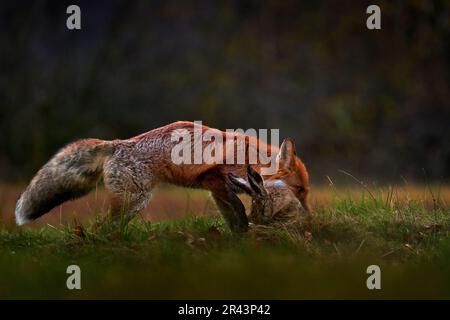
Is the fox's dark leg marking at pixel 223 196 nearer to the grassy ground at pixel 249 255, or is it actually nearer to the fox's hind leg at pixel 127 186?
the grassy ground at pixel 249 255

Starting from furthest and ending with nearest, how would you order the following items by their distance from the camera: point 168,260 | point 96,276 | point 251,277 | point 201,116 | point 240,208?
point 201,116 < point 240,208 < point 168,260 < point 96,276 < point 251,277

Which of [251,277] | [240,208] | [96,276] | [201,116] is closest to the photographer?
[251,277]

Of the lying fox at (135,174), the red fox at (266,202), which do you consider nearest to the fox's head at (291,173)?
the lying fox at (135,174)

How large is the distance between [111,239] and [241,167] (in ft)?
5.74

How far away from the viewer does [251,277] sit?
4.23 m

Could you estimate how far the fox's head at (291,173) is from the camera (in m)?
7.41

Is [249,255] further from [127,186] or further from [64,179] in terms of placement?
[64,179]

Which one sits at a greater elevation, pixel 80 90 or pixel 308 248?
pixel 80 90

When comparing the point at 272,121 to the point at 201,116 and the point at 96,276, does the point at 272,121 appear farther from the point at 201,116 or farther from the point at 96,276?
the point at 96,276

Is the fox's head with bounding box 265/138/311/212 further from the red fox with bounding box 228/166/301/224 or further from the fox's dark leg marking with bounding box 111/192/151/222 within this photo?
the fox's dark leg marking with bounding box 111/192/151/222

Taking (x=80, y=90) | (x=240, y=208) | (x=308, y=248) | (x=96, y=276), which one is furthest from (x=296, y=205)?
(x=80, y=90)

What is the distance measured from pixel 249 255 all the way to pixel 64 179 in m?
3.42

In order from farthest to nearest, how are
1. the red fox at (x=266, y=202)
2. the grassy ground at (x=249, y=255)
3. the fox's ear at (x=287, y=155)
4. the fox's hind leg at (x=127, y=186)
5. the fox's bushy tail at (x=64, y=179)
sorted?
the fox's bushy tail at (x=64, y=179), the fox's ear at (x=287, y=155), the fox's hind leg at (x=127, y=186), the red fox at (x=266, y=202), the grassy ground at (x=249, y=255)

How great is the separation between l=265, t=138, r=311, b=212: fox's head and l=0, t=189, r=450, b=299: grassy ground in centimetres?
30
